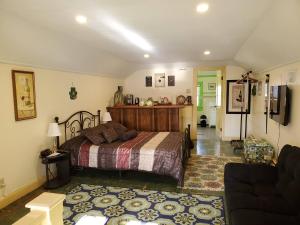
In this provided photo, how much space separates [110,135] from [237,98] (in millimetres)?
4077

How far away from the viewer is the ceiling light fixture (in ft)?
8.69

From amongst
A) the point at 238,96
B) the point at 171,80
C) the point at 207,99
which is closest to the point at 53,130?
the point at 171,80

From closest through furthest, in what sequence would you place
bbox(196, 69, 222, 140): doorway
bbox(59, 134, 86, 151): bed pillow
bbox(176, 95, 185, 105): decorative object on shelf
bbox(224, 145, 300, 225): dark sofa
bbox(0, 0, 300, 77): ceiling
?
bbox(224, 145, 300, 225): dark sofa
bbox(0, 0, 300, 77): ceiling
bbox(59, 134, 86, 151): bed pillow
bbox(176, 95, 185, 105): decorative object on shelf
bbox(196, 69, 222, 140): doorway

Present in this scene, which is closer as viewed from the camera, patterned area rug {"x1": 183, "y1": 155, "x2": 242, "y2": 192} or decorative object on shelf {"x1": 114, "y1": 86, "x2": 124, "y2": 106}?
patterned area rug {"x1": 183, "y1": 155, "x2": 242, "y2": 192}

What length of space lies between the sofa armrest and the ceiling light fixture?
2371 mm

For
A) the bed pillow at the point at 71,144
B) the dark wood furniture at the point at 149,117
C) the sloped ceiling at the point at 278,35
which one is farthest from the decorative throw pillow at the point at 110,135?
the sloped ceiling at the point at 278,35

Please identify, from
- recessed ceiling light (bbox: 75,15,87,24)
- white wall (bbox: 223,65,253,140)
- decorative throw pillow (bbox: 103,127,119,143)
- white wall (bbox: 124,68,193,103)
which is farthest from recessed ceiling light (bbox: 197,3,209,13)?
white wall (bbox: 223,65,253,140)

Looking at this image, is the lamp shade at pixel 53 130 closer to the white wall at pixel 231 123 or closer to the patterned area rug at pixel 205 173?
the patterned area rug at pixel 205 173

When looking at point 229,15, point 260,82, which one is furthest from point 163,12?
point 260,82

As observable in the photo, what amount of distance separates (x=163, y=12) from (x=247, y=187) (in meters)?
2.16

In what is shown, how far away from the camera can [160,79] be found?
259 inches

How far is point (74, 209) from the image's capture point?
276 cm

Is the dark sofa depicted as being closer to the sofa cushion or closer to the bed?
the sofa cushion

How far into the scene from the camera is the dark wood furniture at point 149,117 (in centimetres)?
549
